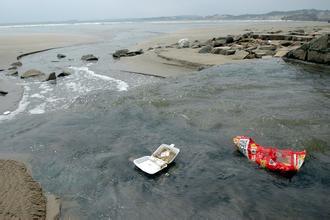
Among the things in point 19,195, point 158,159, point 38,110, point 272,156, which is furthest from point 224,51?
point 19,195

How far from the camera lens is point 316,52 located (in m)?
18.5

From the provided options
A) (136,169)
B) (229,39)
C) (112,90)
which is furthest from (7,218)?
(229,39)

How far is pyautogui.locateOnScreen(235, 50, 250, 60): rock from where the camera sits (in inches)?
864

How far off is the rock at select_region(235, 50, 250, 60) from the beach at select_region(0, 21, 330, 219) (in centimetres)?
348

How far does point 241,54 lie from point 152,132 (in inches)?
607

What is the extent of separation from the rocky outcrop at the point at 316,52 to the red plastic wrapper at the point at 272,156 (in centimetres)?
1267

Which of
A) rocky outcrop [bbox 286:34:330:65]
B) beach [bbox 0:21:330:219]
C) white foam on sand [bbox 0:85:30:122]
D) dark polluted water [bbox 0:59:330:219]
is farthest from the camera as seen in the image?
rocky outcrop [bbox 286:34:330:65]

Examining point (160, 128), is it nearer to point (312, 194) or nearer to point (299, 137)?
point (299, 137)

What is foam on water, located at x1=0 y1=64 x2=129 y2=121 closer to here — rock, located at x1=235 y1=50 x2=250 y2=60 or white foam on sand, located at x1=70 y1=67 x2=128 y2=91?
white foam on sand, located at x1=70 y1=67 x2=128 y2=91

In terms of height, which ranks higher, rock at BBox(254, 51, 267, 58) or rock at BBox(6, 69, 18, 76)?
rock at BBox(254, 51, 267, 58)

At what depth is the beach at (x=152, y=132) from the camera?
6219 millimetres

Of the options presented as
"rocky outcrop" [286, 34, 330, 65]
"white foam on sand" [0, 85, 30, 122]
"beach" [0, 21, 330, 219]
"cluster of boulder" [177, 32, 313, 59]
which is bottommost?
"white foam on sand" [0, 85, 30, 122]

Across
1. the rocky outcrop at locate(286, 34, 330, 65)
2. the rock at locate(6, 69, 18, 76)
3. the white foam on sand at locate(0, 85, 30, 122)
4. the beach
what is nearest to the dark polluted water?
the beach

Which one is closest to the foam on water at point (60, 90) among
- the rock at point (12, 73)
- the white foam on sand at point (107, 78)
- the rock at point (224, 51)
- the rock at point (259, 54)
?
the white foam on sand at point (107, 78)
